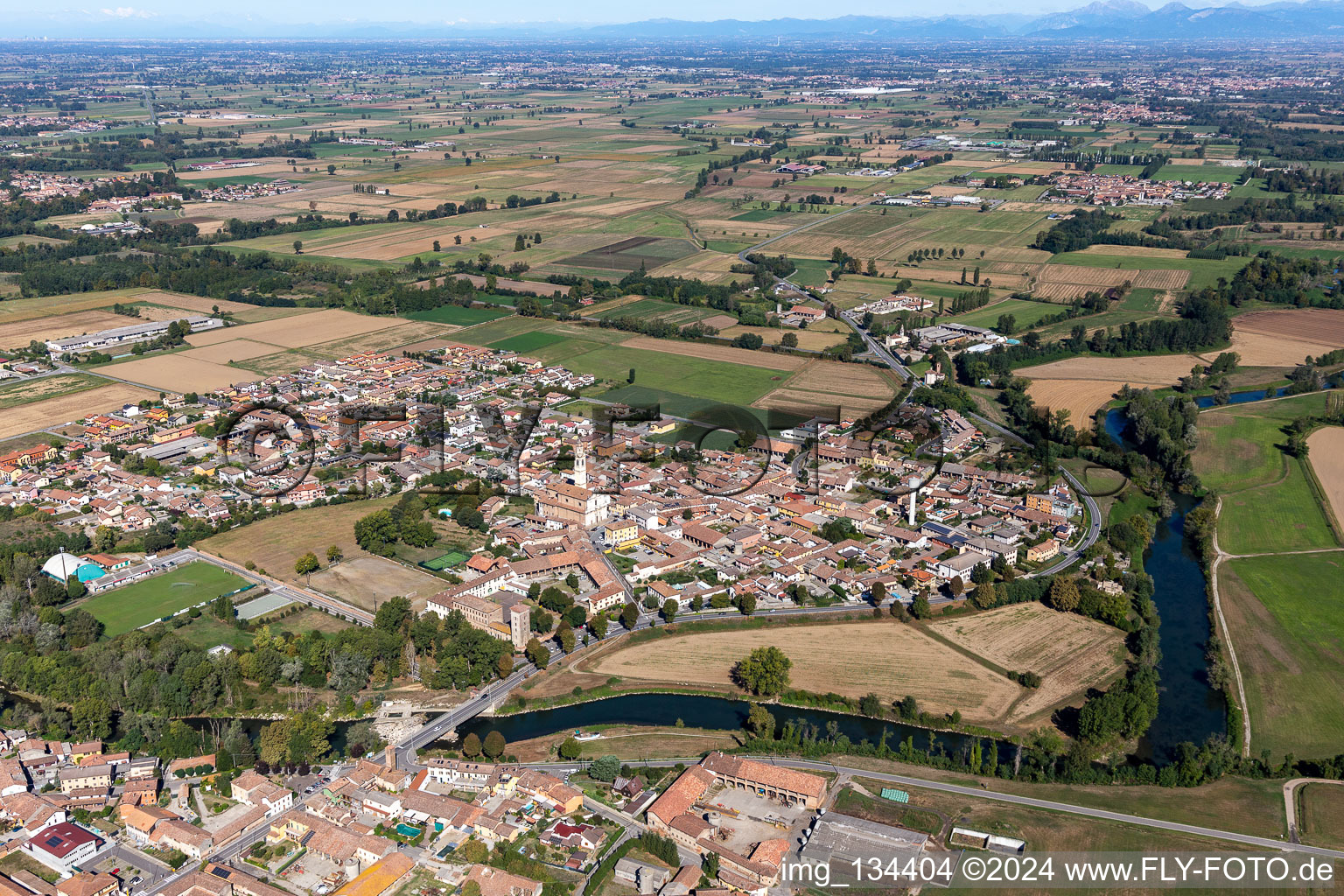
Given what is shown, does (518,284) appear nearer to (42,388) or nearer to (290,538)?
(42,388)

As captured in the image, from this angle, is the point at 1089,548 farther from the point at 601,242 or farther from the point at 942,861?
the point at 601,242

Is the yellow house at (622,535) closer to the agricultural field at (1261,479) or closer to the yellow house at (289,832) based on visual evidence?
the yellow house at (289,832)

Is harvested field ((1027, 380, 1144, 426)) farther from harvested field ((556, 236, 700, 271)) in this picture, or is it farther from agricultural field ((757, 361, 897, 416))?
harvested field ((556, 236, 700, 271))

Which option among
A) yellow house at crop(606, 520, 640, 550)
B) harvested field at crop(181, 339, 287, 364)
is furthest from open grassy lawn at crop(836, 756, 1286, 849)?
harvested field at crop(181, 339, 287, 364)

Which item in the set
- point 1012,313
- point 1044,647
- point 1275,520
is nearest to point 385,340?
point 1012,313

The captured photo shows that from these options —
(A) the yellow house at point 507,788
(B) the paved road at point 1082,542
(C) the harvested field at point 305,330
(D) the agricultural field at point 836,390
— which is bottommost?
(A) the yellow house at point 507,788

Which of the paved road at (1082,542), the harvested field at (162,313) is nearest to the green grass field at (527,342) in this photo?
the harvested field at (162,313)

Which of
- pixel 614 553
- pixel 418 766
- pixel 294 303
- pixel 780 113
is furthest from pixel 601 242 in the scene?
pixel 780 113
